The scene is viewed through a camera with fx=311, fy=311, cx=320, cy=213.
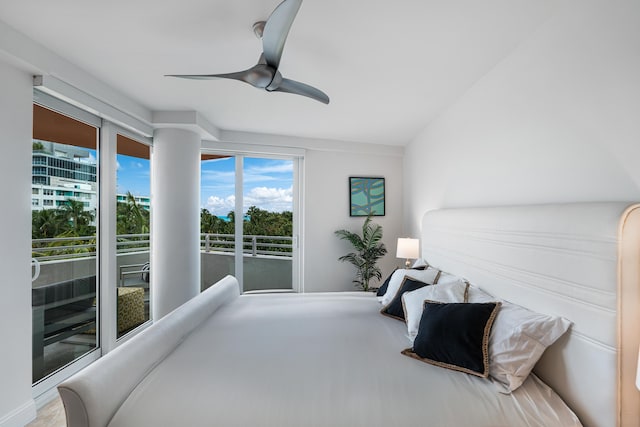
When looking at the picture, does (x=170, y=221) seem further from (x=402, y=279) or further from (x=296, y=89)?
(x=402, y=279)

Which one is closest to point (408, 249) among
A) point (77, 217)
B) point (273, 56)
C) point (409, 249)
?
point (409, 249)

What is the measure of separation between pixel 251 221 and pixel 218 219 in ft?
1.41

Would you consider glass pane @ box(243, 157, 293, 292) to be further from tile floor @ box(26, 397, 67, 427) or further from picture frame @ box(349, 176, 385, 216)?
tile floor @ box(26, 397, 67, 427)

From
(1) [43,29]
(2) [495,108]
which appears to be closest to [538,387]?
(2) [495,108]

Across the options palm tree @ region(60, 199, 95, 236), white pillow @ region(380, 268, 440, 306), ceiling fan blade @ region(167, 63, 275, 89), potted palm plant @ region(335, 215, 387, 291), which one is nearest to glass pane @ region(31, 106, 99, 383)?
palm tree @ region(60, 199, 95, 236)

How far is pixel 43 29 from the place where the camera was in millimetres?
1795

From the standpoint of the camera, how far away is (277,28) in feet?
4.78

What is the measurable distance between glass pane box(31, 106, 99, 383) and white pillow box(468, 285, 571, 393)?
113 inches

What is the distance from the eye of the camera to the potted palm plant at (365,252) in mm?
4180

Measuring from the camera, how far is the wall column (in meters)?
3.43

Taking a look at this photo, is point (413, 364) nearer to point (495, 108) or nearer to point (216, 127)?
point (495, 108)

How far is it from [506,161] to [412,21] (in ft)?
3.68

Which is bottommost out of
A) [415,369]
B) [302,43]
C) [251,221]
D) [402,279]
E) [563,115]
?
[415,369]

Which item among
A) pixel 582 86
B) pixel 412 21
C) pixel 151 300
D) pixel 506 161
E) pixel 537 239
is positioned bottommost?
pixel 151 300
